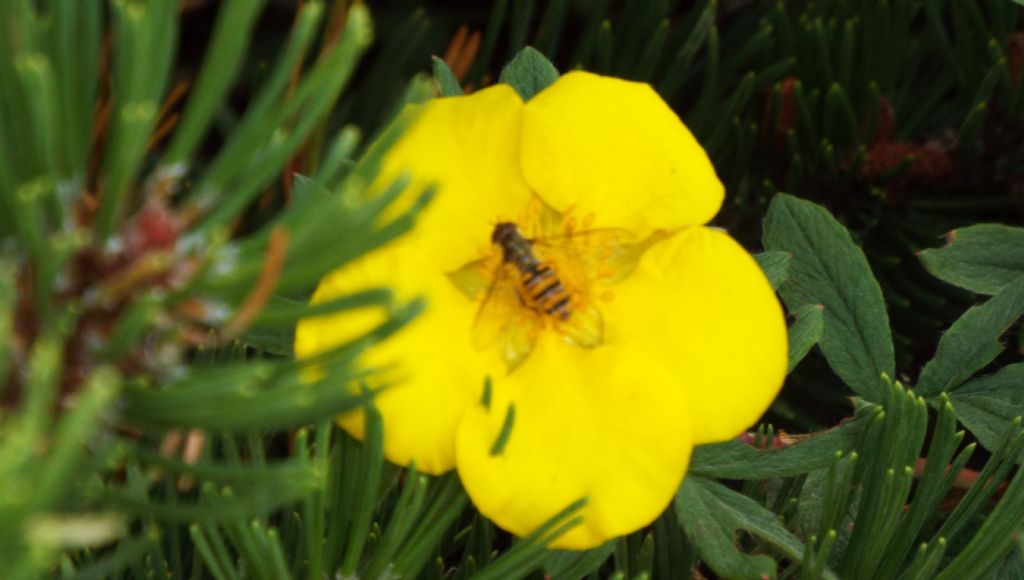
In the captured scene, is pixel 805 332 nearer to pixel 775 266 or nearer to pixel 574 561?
pixel 775 266

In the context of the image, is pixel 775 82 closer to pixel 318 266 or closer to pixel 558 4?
pixel 558 4

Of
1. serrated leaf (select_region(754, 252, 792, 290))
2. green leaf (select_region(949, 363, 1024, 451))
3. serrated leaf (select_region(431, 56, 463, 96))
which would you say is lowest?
green leaf (select_region(949, 363, 1024, 451))

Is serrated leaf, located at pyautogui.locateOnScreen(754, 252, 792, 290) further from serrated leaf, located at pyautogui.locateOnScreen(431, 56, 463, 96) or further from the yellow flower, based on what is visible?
serrated leaf, located at pyautogui.locateOnScreen(431, 56, 463, 96)

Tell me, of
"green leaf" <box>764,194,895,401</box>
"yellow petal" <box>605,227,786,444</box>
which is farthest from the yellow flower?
"green leaf" <box>764,194,895,401</box>

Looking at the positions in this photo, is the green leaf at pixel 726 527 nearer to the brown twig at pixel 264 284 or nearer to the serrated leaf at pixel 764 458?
the serrated leaf at pixel 764 458

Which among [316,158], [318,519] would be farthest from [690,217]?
[316,158]

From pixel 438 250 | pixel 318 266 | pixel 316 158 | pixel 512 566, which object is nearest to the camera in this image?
pixel 318 266
